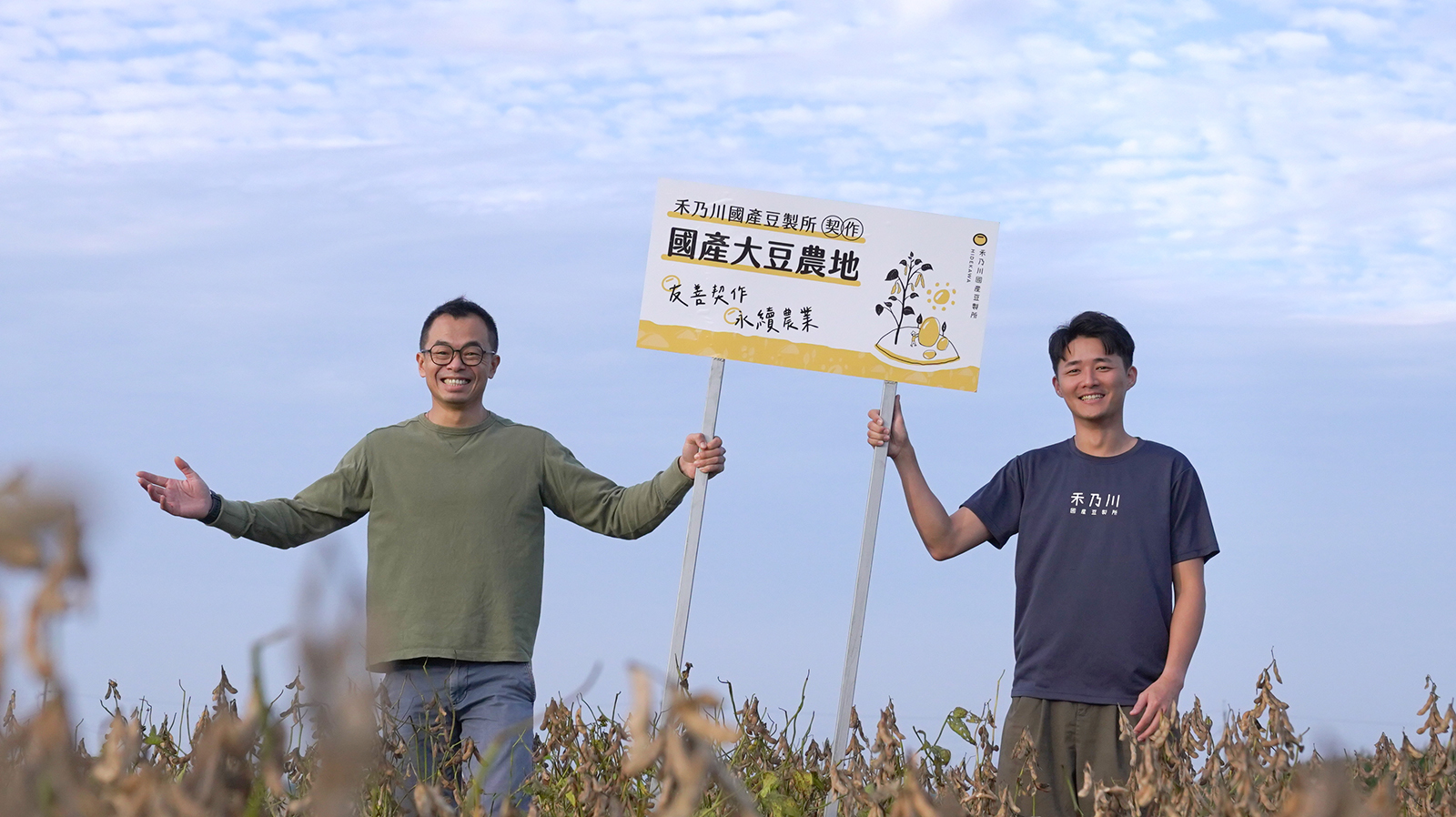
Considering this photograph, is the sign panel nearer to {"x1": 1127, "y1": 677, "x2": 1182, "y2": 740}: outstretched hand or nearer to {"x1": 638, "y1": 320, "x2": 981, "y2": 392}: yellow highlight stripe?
{"x1": 638, "y1": 320, "x2": 981, "y2": 392}: yellow highlight stripe

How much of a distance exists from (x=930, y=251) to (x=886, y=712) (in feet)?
10.7

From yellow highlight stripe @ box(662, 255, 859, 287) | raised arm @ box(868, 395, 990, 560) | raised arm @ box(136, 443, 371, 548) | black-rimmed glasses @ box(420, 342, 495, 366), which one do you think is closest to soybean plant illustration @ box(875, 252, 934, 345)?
yellow highlight stripe @ box(662, 255, 859, 287)

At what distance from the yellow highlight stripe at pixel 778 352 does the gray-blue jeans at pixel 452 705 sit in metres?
1.53

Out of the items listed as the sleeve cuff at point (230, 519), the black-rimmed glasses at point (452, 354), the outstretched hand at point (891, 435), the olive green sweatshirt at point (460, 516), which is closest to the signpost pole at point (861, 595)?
the outstretched hand at point (891, 435)

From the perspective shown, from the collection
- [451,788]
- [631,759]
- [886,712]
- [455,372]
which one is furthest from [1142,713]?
[631,759]

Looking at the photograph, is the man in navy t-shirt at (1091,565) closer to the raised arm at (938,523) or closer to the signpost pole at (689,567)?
the raised arm at (938,523)

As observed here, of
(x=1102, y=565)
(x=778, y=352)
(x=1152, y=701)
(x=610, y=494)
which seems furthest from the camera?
(x=778, y=352)

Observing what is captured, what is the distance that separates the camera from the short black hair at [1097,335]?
4.97 metres

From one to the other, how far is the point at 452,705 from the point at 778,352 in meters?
1.98

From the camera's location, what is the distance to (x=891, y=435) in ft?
18.1

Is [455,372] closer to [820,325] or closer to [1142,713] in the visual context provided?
[820,325]

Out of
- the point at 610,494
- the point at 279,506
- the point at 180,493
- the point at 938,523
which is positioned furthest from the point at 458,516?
the point at 938,523

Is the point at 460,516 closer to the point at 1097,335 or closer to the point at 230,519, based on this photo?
the point at 230,519

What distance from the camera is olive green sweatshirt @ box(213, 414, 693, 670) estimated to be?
4914 millimetres
